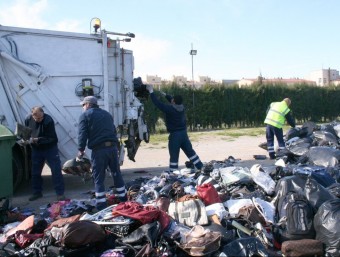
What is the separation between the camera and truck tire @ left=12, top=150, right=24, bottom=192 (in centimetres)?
687

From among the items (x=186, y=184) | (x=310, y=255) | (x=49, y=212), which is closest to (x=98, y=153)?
(x=49, y=212)

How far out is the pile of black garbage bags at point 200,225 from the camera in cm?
393

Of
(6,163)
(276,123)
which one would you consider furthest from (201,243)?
(276,123)

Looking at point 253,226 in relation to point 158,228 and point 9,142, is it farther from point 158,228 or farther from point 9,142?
point 9,142

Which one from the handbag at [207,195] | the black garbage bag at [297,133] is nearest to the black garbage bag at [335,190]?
the handbag at [207,195]

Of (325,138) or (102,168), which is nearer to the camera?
(102,168)

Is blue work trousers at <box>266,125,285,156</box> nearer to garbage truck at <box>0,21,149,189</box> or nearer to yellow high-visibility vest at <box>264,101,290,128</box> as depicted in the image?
yellow high-visibility vest at <box>264,101,290,128</box>

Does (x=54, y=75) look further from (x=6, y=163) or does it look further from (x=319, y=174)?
(x=319, y=174)

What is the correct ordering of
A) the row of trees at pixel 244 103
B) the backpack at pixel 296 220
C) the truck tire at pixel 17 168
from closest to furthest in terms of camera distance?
the backpack at pixel 296 220 → the truck tire at pixel 17 168 → the row of trees at pixel 244 103

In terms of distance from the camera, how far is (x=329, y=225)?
4.11m

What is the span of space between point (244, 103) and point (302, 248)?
18.2 meters

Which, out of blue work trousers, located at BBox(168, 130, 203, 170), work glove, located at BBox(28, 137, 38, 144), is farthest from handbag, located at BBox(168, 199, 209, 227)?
blue work trousers, located at BBox(168, 130, 203, 170)

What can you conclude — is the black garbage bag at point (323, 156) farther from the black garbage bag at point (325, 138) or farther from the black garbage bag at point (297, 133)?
the black garbage bag at point (297, 133)

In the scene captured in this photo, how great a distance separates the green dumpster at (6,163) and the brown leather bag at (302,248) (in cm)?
387
